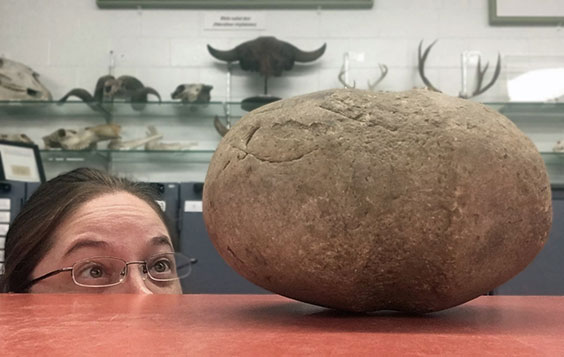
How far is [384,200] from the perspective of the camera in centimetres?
66

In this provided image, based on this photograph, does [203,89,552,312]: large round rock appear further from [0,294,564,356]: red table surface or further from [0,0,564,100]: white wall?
[0,0,564,100]: white wall

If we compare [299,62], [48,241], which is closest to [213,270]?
[48,241]

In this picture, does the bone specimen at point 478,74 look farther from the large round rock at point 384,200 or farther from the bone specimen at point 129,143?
the large round rock at point 384,200

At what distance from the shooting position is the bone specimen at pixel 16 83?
10.1 ft

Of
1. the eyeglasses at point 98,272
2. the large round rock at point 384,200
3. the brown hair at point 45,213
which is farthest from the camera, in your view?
the brown hair at point 45,213

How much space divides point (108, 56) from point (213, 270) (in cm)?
160

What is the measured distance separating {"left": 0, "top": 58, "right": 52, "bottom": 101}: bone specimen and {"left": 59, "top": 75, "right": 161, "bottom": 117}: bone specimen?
0.48 feet

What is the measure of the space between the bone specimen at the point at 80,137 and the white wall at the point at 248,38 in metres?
0.33

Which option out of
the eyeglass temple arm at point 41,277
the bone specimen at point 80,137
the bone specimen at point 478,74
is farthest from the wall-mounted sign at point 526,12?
the eyeglass temple arm at point 41,277

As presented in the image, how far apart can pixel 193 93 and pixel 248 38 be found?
49 cm

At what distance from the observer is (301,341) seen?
0.51 meters

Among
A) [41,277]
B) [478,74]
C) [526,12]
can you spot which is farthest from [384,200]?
[526,12]

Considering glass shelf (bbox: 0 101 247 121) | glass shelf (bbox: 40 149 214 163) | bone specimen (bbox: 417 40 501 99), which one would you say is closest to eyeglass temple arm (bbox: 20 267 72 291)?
glass shelf (bbox: 40 149 214 163)

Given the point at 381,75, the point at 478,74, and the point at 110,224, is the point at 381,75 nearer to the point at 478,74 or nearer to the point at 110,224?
the point at 478,74
